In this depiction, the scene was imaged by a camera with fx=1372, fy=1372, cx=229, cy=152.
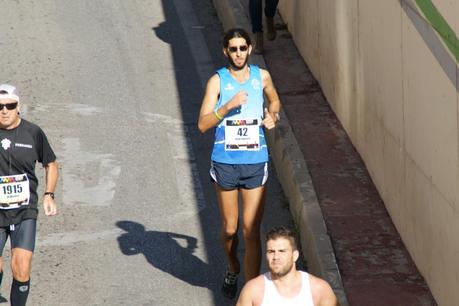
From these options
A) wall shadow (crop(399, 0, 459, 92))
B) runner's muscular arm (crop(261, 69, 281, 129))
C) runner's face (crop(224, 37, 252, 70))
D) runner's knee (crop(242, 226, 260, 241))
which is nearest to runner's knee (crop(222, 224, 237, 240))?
runner's knee (crop(242, 226, 260, 241))

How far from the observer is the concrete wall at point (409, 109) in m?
9.47

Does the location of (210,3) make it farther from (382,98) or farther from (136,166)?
(382,98)

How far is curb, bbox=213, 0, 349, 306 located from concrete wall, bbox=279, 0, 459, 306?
2.10 ft

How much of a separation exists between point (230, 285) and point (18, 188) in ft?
6.38

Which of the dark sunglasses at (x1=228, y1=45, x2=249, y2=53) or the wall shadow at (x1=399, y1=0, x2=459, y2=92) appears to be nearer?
the wall shadow at (x1=399, y1=0, x2=459, y2=92)

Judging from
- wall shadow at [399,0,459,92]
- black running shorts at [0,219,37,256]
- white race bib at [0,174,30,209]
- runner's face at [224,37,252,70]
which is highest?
wall shadow at [399,0,459,92]

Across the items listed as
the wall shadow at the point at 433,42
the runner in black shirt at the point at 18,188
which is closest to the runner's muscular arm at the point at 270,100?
the wall shadow at the point at 433,42

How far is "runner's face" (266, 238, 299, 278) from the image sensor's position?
320 inches

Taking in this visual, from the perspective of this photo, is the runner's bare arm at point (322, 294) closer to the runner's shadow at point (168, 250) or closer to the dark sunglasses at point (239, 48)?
the dark sunglasses at point (239, 48)

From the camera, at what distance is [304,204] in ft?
39.4

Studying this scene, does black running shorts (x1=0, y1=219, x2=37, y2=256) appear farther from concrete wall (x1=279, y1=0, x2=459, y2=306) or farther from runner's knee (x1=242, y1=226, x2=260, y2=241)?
concrete wall (x1=279, y1=0, x2=459, y2=306)

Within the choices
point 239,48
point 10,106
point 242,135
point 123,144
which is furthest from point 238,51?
point 123,144

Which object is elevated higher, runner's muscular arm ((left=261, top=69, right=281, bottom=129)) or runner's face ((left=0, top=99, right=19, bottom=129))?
runner's face ((left=0, top=99, right=19, bottom=129))

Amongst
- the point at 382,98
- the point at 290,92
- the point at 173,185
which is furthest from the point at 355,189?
the point at 290,92
